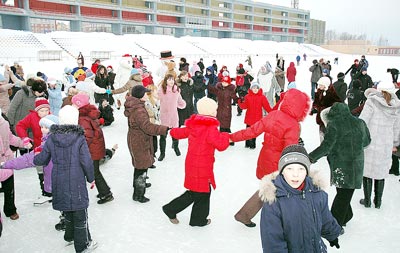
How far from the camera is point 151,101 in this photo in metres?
6.52

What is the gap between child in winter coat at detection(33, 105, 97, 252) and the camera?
3.21m

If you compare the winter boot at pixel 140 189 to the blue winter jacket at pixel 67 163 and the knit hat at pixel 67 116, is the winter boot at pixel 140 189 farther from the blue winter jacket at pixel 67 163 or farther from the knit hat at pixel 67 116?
the knit hat at pixel 67 116

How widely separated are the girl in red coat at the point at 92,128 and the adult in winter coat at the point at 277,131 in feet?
6.23

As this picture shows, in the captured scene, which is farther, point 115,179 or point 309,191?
point 115,179

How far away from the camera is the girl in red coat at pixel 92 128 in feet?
13.7

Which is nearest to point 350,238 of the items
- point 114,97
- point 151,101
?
point 151,101

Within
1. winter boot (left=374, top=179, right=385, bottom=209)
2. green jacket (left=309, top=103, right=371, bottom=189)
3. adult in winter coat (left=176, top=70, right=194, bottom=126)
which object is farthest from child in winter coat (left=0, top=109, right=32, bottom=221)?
winter boot (left=374, top=179, right=385, bottom=209)

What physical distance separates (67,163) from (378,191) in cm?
417

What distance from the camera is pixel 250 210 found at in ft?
12.7

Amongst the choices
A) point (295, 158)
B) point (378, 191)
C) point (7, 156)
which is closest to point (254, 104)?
point (378, 191)

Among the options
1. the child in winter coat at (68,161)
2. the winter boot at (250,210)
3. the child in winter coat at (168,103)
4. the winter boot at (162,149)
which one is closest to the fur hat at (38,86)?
the child in winter coat at (68,161)

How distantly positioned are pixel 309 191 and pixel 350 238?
2.16 meters

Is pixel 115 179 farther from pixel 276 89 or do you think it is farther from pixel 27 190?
pixel 276 89

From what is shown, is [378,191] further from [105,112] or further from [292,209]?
[105,112]
